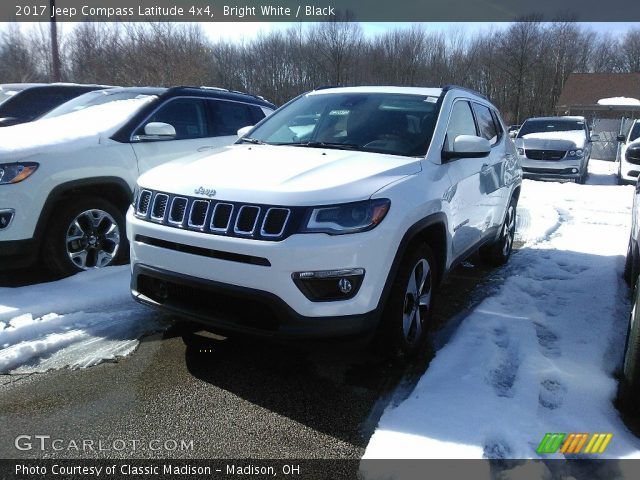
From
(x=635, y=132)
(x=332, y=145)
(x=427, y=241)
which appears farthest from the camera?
(x=635, y=132)

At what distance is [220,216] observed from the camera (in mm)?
2910

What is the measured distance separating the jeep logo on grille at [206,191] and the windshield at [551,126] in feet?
45.0

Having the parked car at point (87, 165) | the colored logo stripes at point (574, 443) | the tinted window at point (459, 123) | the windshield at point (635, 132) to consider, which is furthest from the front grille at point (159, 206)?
the windshield at point (635, 132)

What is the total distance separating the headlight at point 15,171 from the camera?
4.23m

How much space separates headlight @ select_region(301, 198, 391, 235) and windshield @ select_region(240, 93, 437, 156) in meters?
0.89

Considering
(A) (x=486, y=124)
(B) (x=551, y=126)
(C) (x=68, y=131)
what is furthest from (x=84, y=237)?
(B) (x=551, y=126)

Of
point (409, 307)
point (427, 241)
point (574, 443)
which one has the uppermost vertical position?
point (427, 241)

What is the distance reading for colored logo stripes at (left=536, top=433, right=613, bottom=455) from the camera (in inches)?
100

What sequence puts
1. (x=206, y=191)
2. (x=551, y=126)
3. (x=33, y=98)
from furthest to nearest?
(x=551, y=126) < (x=33, y=98) < (x=206, y=191)

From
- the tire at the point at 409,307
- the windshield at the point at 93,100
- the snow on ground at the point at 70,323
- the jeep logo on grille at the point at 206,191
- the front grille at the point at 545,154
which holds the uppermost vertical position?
the windshield at the point at 93,100

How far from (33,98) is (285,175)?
8.01m

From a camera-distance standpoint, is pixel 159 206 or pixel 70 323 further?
pixel 70 323

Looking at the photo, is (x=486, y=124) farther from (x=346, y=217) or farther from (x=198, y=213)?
(x=198, y=213)

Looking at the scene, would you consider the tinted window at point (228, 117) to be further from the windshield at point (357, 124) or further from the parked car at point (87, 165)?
the windshield at point (357, 124)
